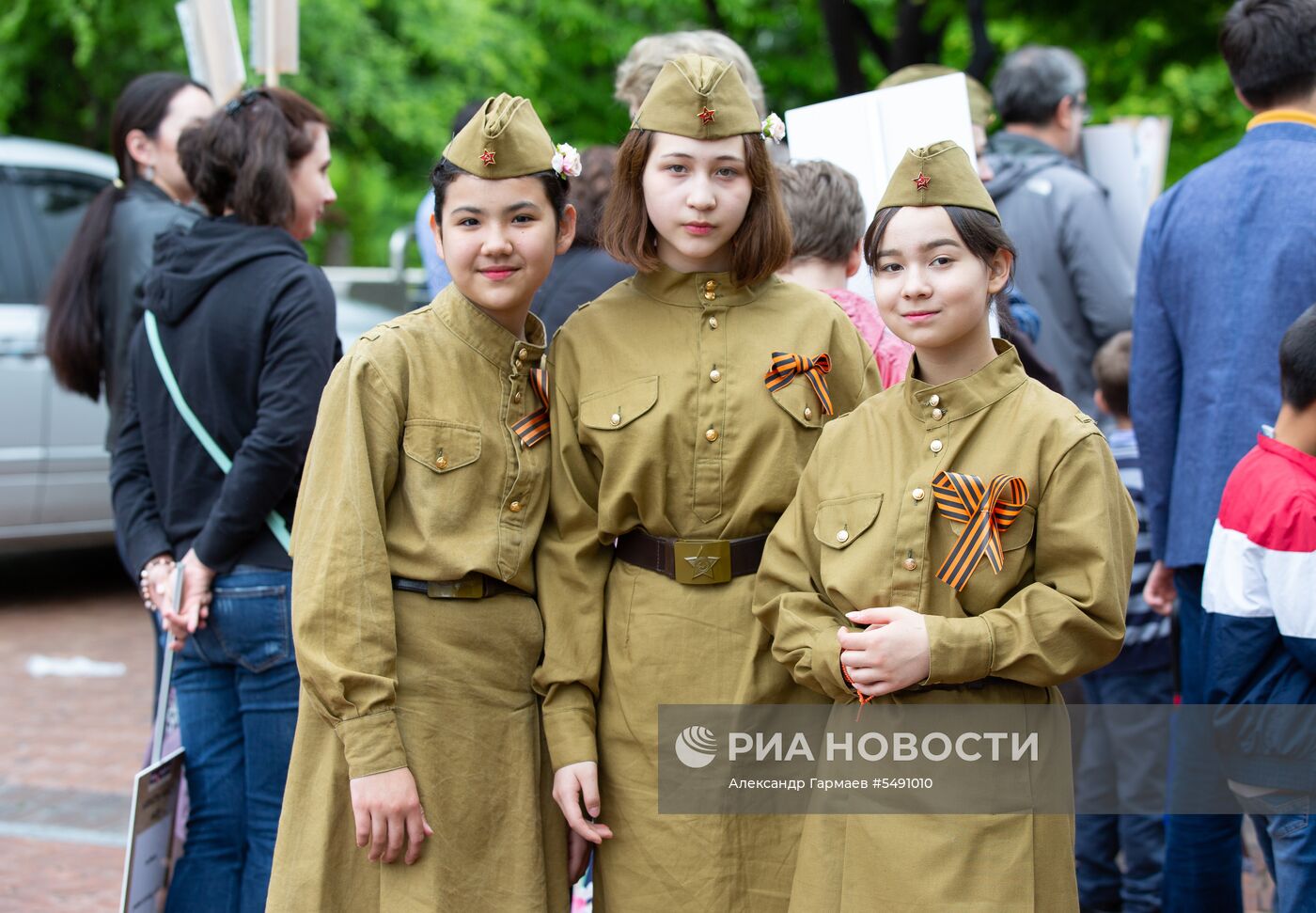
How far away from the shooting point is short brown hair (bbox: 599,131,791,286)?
9.34 ft

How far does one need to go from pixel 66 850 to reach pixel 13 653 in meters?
3.06

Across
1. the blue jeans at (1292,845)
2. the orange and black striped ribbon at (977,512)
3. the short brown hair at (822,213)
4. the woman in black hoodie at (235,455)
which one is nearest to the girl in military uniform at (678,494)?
the orange and black striped ribbon at (977,512)

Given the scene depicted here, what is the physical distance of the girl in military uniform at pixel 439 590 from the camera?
262 cm

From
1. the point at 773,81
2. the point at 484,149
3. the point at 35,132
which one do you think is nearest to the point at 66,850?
the point at 484,149

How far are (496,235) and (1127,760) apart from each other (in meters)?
2.79

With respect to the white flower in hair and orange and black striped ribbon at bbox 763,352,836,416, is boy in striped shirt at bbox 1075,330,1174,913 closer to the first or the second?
orange and black striped ribbon at bbox 763,352,836,416

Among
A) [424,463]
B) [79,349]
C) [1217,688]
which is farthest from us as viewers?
[79,349]

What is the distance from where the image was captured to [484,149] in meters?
2.72

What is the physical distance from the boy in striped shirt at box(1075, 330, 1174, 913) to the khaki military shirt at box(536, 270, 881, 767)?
1917 millimetres

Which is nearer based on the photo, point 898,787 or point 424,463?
point 898,787

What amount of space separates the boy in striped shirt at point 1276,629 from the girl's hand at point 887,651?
3.07 ft

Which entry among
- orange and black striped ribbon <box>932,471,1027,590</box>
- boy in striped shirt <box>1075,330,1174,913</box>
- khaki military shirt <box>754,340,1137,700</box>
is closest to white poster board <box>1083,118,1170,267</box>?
boy in striped shirt <box>1075,330,1174,913</box>

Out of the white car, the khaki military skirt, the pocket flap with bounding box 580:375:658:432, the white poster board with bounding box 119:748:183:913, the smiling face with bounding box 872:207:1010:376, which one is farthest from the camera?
the white car

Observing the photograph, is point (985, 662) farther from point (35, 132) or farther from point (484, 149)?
point (35, 132)
